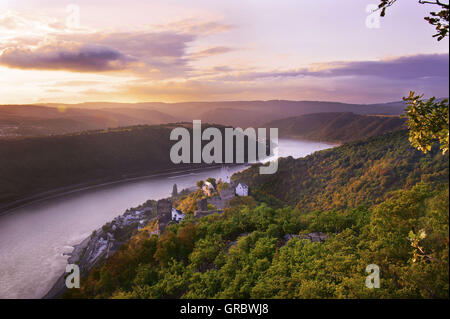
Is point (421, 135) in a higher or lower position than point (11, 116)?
lower

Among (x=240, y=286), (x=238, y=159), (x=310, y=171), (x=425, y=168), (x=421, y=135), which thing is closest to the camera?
(x=421, y=135)

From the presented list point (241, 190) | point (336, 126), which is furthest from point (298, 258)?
point (336, 126)

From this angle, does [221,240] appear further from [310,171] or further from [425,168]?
[310,171]

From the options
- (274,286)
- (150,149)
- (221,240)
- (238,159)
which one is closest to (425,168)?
(221,240)

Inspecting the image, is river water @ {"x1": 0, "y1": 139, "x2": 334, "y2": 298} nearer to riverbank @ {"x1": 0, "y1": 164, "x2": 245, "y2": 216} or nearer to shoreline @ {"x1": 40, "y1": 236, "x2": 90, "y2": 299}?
shoreline @ {"x1": 40, "y1": 236, "x2": 90, "y2": 299}

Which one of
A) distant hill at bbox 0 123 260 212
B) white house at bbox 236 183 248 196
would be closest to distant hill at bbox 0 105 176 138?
distant hill at bbox 0 123 260 212

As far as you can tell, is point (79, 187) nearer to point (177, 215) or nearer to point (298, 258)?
point (177, 215)
